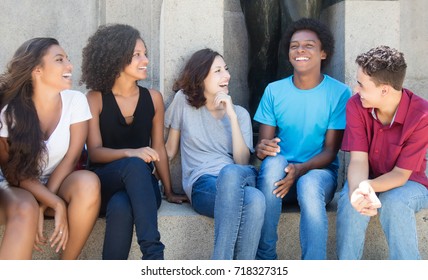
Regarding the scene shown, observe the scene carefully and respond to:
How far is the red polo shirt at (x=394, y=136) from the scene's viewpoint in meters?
3.68

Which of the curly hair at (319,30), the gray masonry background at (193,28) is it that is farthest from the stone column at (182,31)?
the curly hair at (319,30)

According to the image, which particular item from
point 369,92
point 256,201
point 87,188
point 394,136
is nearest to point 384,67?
point 369,92

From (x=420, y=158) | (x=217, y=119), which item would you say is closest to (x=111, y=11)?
(x=217, y=119)

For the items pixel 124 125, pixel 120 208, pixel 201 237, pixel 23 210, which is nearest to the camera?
pixel 23 210

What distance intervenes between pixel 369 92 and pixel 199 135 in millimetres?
1066

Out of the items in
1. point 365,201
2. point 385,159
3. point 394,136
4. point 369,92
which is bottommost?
point 365,201

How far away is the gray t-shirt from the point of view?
421 centimetres

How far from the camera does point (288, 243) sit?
4078 millimetres

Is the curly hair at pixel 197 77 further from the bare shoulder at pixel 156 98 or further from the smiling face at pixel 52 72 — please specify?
the smiling face at pixel 52 72

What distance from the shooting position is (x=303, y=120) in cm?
430

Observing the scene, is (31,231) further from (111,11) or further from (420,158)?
(111,11)

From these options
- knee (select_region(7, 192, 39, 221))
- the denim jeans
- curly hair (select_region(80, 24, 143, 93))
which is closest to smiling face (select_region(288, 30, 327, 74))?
curly hair (select_region(80, 24, 143, 93))

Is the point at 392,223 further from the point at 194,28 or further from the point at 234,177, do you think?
the point at 194,28

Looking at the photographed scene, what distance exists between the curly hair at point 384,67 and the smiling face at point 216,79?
0.89 metres
